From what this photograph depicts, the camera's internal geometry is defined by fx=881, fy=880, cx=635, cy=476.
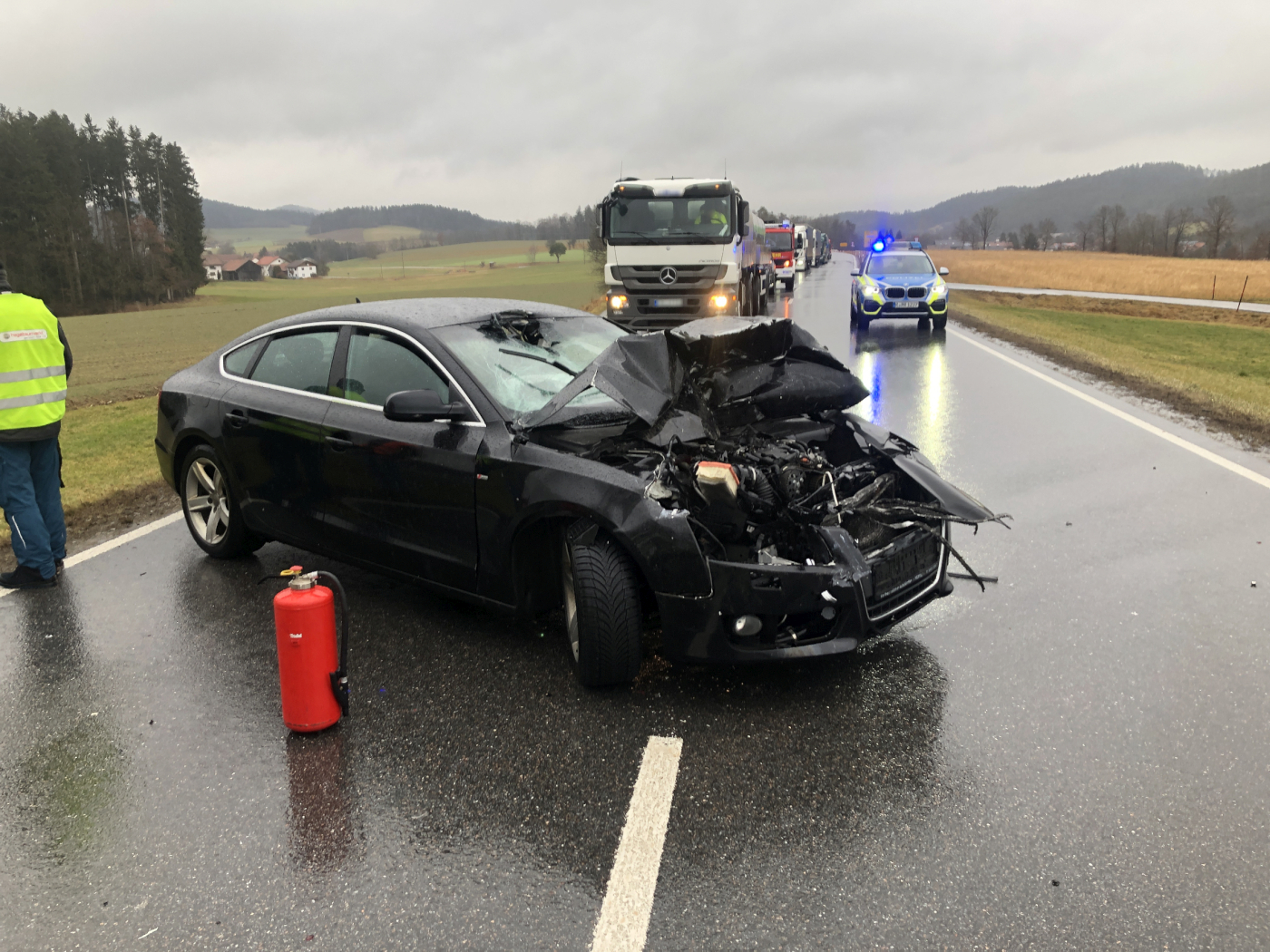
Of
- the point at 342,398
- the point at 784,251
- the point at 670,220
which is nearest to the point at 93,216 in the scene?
the point at 784,251

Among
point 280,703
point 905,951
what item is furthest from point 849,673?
point 280,703

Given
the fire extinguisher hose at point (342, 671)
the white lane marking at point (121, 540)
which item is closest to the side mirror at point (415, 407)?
the fire extinguisher hose at point (342, 671)

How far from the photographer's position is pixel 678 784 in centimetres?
316

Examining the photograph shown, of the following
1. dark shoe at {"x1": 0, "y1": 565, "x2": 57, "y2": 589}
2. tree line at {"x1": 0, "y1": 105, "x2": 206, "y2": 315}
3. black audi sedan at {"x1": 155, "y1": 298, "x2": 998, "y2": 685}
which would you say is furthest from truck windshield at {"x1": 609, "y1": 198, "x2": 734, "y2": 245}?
tree line at {"x1": 0, "y1": 105, "x2": 206, "y2": 315}

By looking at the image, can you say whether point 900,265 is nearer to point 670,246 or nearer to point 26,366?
point 670,246

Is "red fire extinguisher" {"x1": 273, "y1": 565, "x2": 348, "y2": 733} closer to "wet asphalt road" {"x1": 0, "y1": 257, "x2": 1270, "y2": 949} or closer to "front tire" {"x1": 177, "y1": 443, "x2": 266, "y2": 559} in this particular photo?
"wet asphalt road" {"x1": 0, "y1": 257, "x2": 1270, "y2": 949}

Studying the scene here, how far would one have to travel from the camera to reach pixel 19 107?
8500 centimetres

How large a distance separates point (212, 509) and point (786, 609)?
4042 millimetres

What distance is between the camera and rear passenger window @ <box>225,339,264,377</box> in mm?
5508

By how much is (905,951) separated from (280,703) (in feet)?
9.01

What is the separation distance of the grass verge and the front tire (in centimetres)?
891

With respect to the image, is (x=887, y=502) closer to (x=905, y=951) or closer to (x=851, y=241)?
(x=905, y=951)

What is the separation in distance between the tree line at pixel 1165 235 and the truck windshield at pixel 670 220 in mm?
88562

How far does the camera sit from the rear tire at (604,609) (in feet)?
12.0
